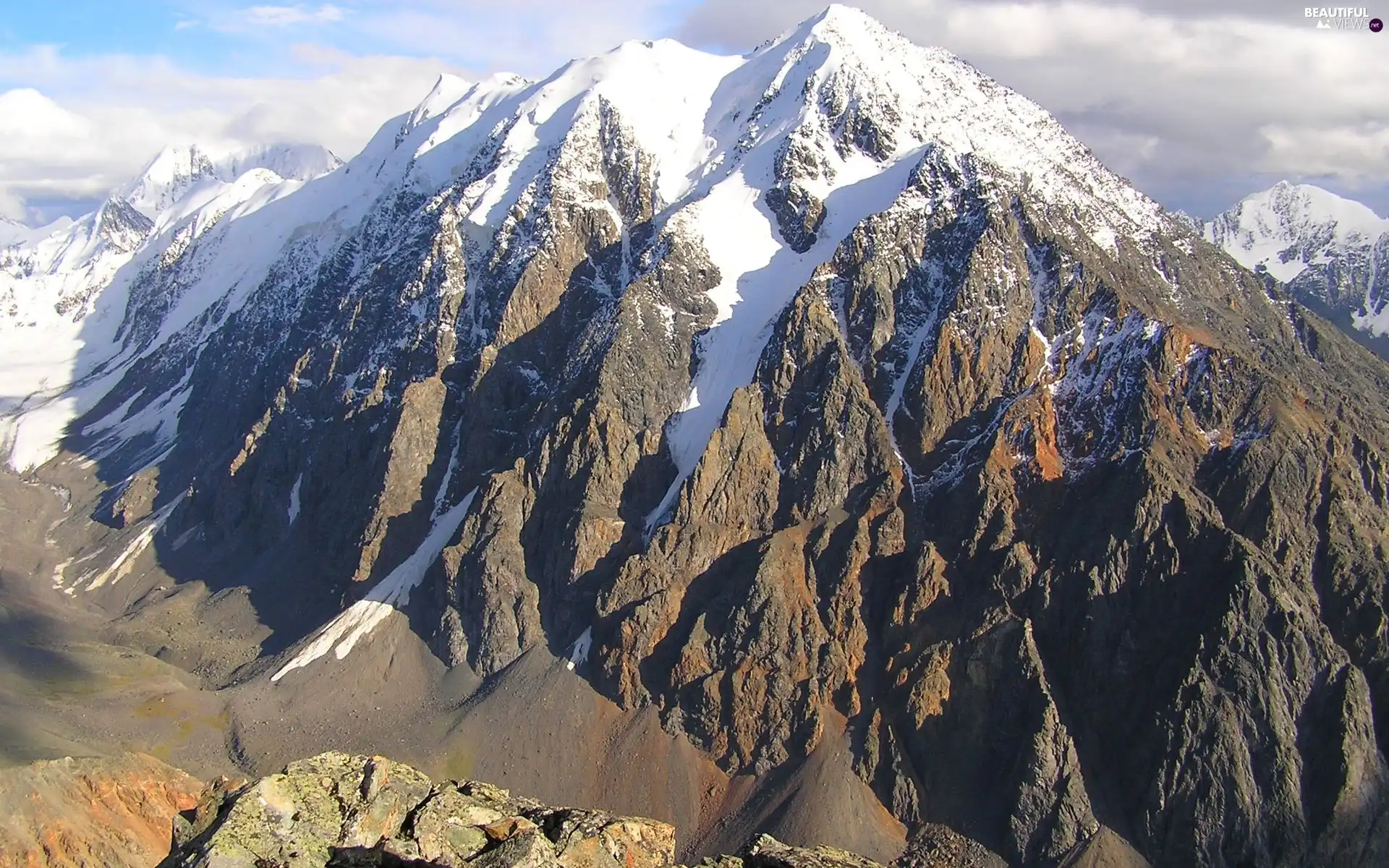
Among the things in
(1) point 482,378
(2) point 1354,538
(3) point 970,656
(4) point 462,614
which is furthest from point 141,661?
(2) point 1354,538

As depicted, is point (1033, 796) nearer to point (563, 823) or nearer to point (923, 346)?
point (923, 346)

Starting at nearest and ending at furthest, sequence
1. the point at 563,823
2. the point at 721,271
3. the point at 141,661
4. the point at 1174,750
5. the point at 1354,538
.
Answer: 1. the point at 563,823
2. the point at 1174,750
3. the point at 1354,538
4. the point at 141,661
5. the point at 721,271

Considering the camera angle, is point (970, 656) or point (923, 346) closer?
point (970, 656)

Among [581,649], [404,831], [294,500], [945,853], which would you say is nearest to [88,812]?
[404,831]

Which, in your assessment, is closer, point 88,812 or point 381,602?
point 88,812

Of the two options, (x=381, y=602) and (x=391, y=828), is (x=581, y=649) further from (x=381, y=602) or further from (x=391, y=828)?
(x=391, y=828)
